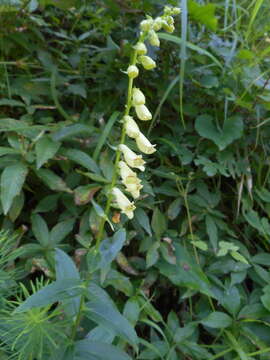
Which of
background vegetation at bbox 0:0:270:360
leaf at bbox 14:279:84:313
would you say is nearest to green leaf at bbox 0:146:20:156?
background vegetation at bbox 0:0:270:360

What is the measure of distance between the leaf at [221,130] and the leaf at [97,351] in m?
0.78

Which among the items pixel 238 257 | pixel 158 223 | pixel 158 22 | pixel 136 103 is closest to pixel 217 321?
pixel 238 257

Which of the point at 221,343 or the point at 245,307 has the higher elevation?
the point at 245,307

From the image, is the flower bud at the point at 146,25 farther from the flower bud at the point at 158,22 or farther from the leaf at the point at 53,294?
the leaf at the point at 53,294

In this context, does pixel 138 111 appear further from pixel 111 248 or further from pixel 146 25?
pixel 111 248

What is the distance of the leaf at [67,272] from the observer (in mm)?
851

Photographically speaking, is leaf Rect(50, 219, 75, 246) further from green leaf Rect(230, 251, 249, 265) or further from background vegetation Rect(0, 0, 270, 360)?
green leaf Rect(230, 251, 249, 265)

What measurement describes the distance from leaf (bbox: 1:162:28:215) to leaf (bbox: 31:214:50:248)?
0.13 metres

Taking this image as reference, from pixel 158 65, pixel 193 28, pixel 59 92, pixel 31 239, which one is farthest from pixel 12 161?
pixel 193 28

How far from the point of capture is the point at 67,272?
86 cm

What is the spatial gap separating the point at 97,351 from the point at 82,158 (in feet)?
1.88

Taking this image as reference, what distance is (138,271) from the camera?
49.2 inches

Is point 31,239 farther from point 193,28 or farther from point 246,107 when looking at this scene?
point 193,28

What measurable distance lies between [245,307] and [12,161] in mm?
823
